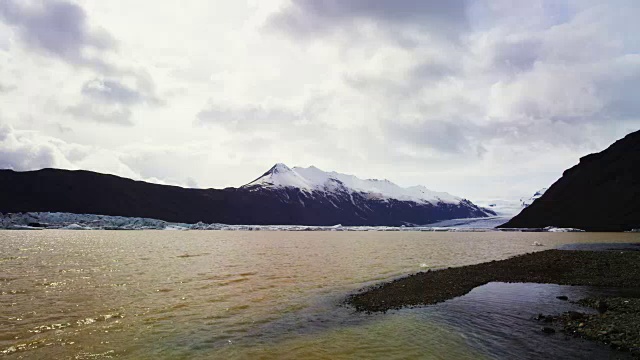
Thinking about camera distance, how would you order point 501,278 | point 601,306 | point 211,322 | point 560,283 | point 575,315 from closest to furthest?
1. point 575,315
2. point 601,306
3. point 211,322
4. point 560,283
5. point 501,278

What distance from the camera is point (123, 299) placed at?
27.1 metres

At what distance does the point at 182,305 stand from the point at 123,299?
5420 millimetres

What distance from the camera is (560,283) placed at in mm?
31078

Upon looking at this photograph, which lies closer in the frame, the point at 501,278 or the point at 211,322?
the point at 211,322

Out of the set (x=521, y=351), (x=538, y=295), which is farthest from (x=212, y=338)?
(x=538, y=295)

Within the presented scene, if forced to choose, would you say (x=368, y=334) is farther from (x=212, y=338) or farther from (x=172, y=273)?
(x=172, y=273)

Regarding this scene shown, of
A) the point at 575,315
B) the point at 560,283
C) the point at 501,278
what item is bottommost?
the point at 501,278

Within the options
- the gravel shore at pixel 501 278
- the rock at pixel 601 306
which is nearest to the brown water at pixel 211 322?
the gravel shore at pixel 501 278

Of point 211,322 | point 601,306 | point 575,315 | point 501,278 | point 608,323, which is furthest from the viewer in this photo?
point 501,278

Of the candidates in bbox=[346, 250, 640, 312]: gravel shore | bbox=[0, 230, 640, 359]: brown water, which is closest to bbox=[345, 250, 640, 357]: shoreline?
bbox=[346, 250, 640, 312]: gravel shore

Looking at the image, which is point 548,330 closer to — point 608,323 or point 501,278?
point 608,323

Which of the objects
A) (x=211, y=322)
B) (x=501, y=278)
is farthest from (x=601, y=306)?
(x=211, y=322)

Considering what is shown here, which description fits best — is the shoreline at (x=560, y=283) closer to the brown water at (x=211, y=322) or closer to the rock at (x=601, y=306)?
the rock at (x=601, y=306)

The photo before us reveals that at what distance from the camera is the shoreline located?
666 inches
